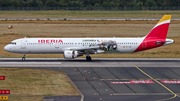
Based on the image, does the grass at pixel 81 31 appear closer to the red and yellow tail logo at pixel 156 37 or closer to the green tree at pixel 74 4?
the red and yellow tail logo at pixel 156 37

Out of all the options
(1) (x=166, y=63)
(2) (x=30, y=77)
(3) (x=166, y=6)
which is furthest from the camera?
(3) (x=166, y=6)

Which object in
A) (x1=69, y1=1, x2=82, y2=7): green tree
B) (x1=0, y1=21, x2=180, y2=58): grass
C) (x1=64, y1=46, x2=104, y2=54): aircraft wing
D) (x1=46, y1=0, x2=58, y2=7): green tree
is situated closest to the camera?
(x1=64, y1=46, x2=104, y2=54): aircraft wing

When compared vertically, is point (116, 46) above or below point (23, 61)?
above

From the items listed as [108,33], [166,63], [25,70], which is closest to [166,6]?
[108,33]

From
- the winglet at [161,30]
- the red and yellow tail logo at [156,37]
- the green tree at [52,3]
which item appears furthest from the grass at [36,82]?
the green tree at [52,3]

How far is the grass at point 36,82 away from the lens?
27.7 metres

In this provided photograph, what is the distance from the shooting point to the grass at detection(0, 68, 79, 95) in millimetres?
27734

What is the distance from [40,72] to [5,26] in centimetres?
5661

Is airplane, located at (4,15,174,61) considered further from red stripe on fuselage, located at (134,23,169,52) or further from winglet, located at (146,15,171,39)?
winglet, located at (146,15,171,39)

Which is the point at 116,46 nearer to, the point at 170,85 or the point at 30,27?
the point at 170,85

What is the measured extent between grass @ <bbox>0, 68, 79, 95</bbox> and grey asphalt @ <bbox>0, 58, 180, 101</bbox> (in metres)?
1.39

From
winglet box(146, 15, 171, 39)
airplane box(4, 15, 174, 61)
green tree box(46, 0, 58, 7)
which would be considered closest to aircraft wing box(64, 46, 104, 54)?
airplane box(4, 15, 174, 61)

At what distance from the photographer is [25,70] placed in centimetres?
3847

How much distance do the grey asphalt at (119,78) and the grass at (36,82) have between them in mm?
1388
